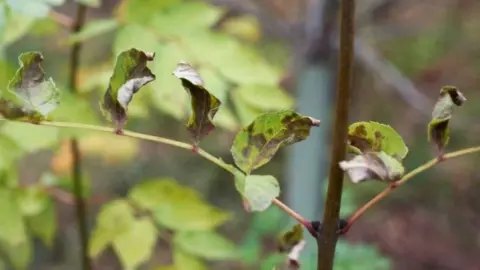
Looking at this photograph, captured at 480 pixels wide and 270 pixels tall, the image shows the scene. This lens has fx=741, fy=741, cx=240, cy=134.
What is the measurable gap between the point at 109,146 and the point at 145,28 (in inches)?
46.1

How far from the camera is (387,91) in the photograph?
7.60 ft

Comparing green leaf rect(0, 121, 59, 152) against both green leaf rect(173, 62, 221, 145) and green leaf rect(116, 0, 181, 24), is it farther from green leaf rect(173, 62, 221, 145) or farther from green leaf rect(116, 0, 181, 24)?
green leaf rect(173, 62, 221, 145)

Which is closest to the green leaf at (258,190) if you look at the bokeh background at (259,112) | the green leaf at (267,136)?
the green leaf at (267,136)

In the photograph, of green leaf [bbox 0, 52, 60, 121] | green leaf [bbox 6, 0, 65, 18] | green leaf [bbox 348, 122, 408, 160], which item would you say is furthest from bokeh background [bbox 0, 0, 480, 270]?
green leaf [bbox 348, 122, 408, 160]

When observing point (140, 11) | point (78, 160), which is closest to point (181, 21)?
point (140, 11)

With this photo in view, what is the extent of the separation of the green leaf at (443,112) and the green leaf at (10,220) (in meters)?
0.47

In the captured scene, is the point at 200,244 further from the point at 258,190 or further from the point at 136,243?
the point at 258,190

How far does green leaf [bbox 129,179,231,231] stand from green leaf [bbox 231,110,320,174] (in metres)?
0.41

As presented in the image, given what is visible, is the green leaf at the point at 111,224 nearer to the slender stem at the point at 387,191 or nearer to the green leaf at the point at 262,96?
the green leaf at the point at 262,96

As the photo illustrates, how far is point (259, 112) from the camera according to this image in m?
0.79

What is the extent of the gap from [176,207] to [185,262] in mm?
59

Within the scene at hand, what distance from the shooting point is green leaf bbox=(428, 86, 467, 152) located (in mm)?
342

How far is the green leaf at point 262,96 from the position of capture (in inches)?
30.8

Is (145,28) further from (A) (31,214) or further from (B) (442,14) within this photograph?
(B) (442,14)
